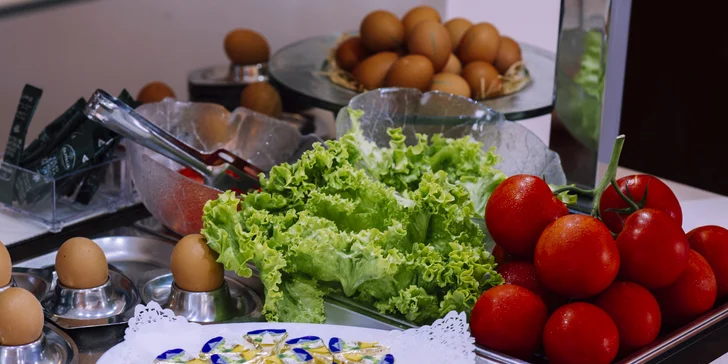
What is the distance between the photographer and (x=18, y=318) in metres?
0.98

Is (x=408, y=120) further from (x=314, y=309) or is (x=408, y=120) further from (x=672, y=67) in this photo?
(x=672, y=67)

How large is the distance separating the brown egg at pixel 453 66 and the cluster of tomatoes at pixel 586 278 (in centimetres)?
82

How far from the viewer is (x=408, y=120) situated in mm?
1507

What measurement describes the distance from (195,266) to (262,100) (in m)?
0.79

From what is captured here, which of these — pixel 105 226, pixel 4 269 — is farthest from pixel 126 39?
pixel 4 269

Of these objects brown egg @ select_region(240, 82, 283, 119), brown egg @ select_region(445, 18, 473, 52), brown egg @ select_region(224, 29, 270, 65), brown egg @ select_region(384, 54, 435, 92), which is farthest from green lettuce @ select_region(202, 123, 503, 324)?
brown egg @ select_region(224, 29, 270, 65)

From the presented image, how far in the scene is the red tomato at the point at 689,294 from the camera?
39.7 inches

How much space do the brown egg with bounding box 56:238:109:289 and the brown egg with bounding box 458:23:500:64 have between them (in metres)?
0.97

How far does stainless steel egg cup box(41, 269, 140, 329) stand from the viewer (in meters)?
1.10

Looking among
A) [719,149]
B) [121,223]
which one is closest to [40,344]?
[121,223]

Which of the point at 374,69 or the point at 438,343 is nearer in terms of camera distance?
the point at 438,343

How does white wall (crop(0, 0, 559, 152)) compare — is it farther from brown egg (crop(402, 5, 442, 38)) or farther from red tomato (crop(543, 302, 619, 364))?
red tomato (crop(543, 302, 619, 364))

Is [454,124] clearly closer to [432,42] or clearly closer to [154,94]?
[432,42]

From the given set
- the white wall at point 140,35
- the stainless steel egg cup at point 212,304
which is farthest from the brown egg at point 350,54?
the white wall at point 140,35
